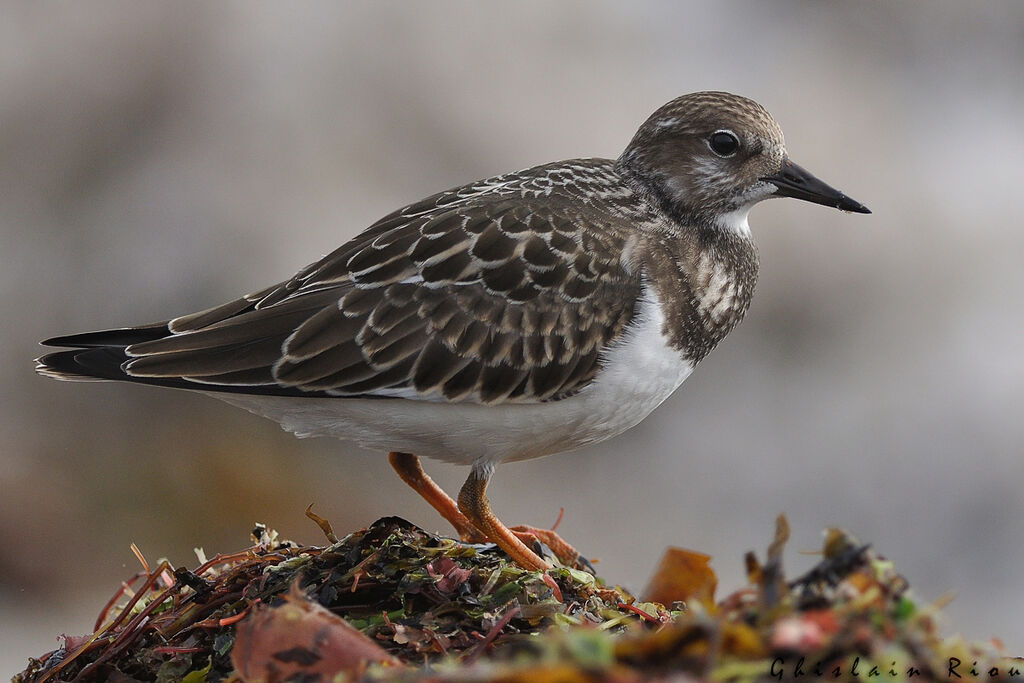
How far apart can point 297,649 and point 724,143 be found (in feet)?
8.78

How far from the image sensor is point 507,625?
2.72m

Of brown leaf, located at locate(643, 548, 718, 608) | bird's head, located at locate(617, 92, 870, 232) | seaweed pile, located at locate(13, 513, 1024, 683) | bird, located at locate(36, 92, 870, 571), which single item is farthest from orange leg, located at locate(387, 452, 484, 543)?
bird's head, located at locate(617, 92, 870, 232)

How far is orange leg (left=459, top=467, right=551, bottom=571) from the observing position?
11.6ft

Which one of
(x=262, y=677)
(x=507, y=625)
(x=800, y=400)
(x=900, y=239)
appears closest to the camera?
(x=262, y=677)

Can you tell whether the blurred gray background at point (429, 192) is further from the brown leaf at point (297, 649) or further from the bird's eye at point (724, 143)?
the brown leaf at point (297, 649)

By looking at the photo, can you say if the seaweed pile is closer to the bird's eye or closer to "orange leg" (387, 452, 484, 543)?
"orange leg" (387, 452, 484, 543)

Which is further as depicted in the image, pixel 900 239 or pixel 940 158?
pixel 940 158

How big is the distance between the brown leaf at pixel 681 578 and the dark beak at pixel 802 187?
1.48 m

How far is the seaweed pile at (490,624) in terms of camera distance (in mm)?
1723

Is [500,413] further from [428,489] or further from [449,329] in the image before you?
[428,489]

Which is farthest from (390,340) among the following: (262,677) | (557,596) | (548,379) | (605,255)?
(262,677)

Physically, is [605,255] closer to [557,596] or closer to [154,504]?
[557,596]

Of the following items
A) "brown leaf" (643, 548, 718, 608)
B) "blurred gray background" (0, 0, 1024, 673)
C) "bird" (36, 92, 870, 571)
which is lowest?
"brown leaf" (643, 548, 718, 608)

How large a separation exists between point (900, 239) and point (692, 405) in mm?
2211
